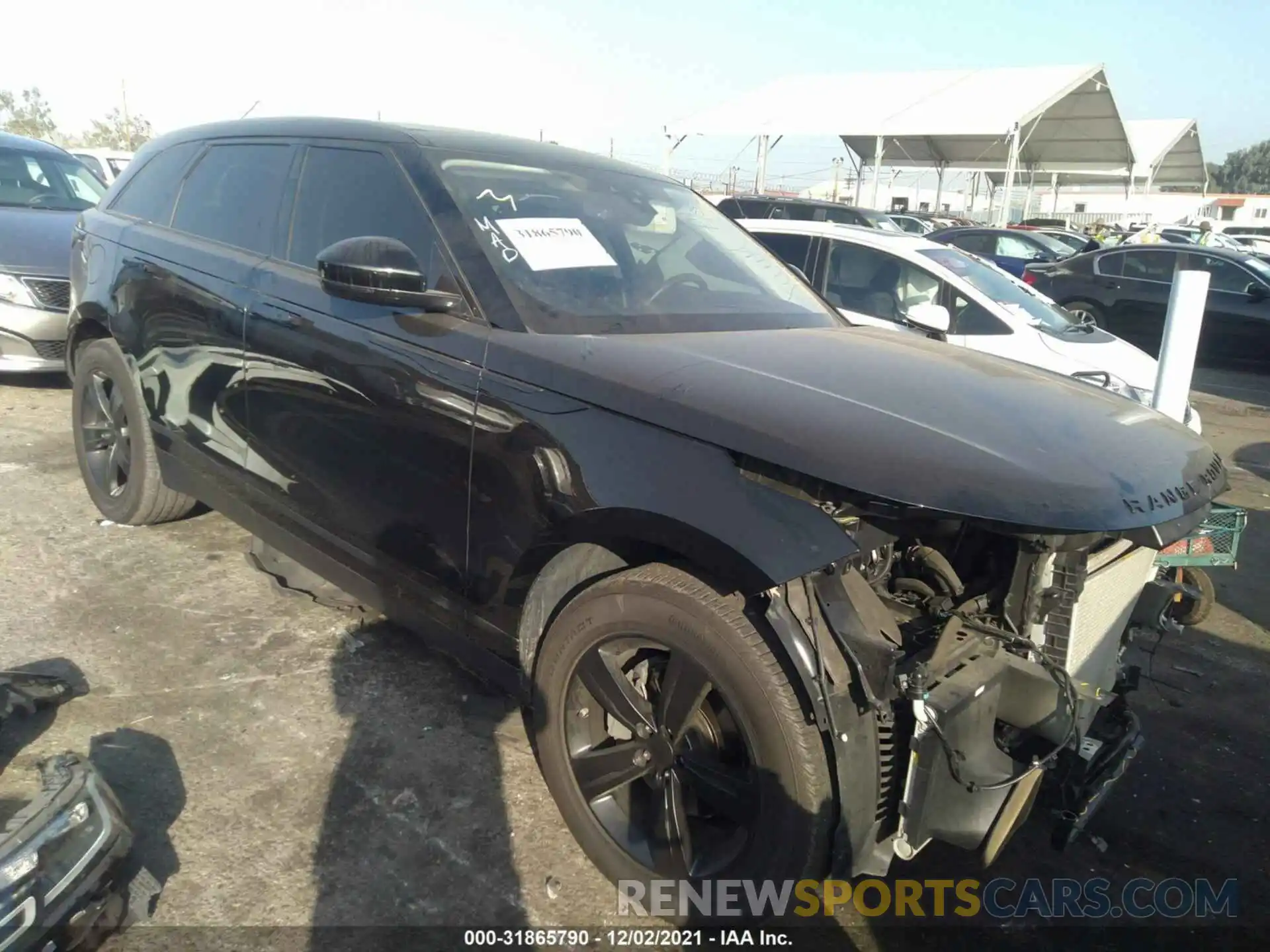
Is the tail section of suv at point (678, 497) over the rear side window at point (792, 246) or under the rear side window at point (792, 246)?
under

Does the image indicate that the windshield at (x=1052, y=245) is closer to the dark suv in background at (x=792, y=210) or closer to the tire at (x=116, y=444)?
the dark suv in background at (x=792, y=210)

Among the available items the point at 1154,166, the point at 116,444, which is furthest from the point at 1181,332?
the point at 1154,166

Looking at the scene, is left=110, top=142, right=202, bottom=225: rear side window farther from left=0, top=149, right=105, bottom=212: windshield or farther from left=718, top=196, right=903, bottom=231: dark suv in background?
left=718, top=196, right=903, bottom=231: dark suv in background

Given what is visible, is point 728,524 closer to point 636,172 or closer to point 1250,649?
point 636,172

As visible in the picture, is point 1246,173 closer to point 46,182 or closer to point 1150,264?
point 1150,264

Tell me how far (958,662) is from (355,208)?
2288 millimetres

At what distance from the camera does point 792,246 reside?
778 centimetres

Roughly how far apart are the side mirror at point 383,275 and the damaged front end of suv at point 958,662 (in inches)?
42.6

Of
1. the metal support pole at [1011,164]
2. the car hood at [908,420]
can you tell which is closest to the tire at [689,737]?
the car hood at [908,420]

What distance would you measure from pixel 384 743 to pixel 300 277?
1555 mm

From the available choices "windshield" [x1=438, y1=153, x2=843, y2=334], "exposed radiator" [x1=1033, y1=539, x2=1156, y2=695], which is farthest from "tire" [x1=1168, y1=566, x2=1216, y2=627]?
"windshield" [x1=438, y1=153, x2=843, y2=334]

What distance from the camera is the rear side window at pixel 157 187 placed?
161 inches

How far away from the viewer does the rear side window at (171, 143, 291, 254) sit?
343 cm

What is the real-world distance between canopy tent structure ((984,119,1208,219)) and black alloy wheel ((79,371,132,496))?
33.7 metres
